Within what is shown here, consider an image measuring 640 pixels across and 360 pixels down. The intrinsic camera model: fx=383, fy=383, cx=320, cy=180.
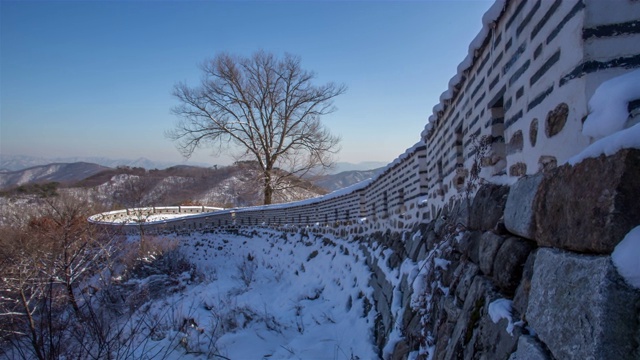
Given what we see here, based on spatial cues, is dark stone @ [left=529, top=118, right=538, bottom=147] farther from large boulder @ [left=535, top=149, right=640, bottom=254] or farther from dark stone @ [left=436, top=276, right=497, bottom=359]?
dark stone @ [left=436, top=276, right=497, bottom=359]

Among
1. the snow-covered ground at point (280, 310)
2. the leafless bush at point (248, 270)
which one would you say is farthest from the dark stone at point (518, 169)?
the leafless bush at point (248, 270)

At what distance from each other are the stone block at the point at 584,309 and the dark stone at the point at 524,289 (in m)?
0.20

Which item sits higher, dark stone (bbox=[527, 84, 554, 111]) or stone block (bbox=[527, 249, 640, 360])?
dark stone (bbox=[527, 84, 554, 111])

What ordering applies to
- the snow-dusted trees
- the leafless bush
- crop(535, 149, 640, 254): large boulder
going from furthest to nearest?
the leafless bush → the snow-dusted trees → crop(535, 149, 640, 254): large boulder

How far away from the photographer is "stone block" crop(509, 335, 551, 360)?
131cm

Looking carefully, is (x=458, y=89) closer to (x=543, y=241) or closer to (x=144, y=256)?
(x=543, y=241)

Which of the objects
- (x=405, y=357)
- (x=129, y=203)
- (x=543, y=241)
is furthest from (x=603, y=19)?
(x=129, y=203)

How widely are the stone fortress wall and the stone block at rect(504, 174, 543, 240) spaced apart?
0.12 meters

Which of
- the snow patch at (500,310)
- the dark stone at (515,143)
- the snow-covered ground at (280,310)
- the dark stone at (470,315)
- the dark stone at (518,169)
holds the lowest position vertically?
the snow-covered ground at (280,310)

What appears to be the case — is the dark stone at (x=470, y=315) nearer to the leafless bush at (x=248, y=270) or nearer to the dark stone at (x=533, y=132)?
the dark stone at (x=533, y=132)

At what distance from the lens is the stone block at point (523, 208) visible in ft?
5.47

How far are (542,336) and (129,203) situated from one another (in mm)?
24582

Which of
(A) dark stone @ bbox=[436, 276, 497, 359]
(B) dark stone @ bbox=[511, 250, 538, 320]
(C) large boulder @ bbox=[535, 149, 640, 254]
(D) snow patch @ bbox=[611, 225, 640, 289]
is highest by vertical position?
(C) large boulder @ bbox=[535, 149, 640, 254]

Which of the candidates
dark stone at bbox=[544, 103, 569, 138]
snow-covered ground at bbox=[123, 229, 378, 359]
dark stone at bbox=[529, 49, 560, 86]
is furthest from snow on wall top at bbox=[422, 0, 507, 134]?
snow-covered ground at bbox=[123, 229, 378, 359]
